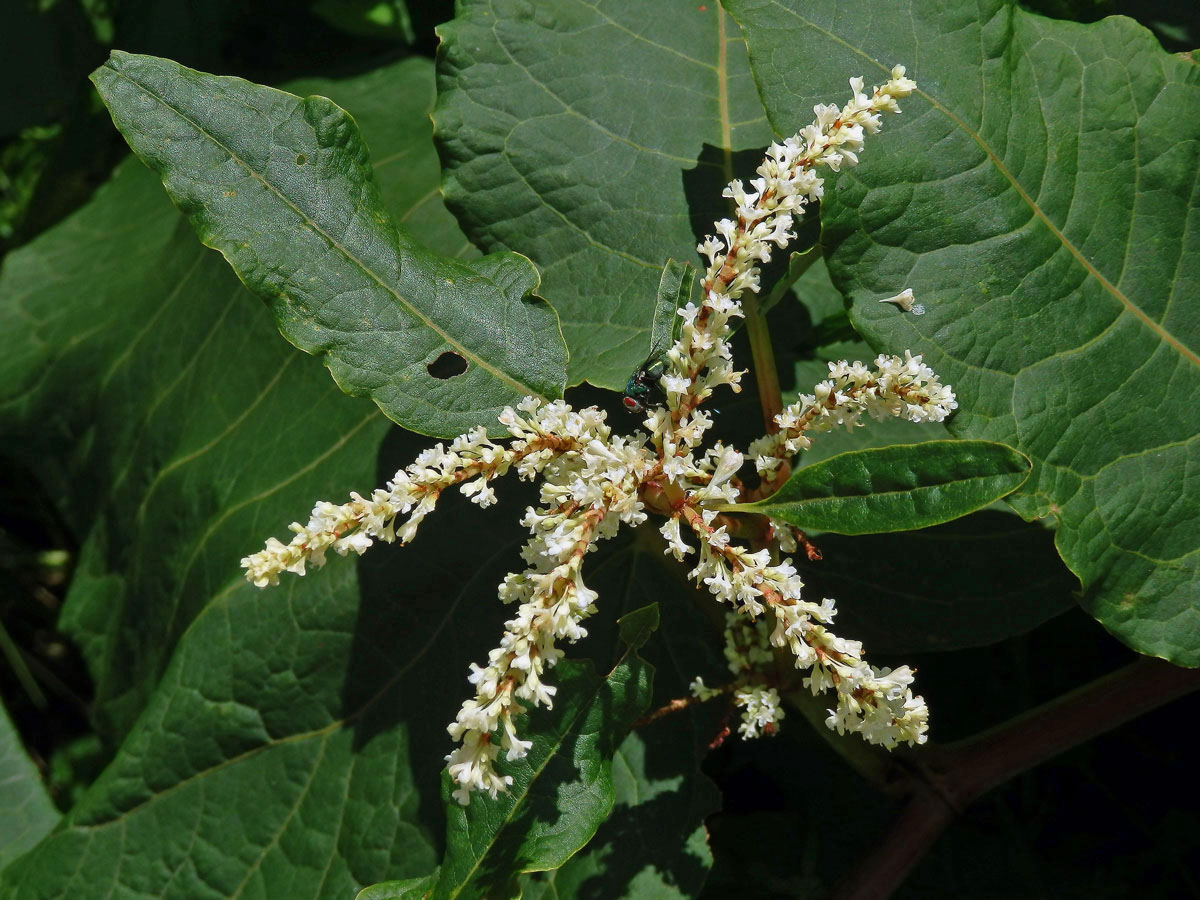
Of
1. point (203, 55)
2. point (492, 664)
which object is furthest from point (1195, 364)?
point (203, 55)

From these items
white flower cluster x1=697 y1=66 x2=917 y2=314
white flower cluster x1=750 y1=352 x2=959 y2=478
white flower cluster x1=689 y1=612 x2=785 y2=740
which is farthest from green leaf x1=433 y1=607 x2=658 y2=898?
white flower cluster x1=697 y1=66 x2=917 y2=314

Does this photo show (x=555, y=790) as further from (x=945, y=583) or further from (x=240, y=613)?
(x=240, y=613)

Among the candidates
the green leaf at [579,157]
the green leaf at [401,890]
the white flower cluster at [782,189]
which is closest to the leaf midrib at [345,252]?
the green leaf at [579,157]

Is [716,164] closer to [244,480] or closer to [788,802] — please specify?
[244,480]

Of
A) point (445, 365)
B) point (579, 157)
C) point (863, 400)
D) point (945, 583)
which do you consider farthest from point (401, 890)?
point (579, 157)

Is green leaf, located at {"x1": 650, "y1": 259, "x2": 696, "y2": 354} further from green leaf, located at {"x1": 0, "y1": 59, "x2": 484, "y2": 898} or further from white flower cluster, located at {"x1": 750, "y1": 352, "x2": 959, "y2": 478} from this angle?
green leaf, located at {"x1": 0, "y1": 59, "x2": 484, "y2": 898}

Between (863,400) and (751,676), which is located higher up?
(863,400)
